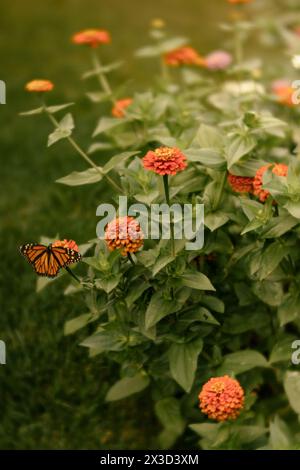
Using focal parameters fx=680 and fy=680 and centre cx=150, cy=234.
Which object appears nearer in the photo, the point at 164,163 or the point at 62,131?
the point at 164,163

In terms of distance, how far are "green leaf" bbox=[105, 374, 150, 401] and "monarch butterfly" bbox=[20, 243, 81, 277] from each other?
0.50 metres

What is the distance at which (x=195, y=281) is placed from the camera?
1.67 metres

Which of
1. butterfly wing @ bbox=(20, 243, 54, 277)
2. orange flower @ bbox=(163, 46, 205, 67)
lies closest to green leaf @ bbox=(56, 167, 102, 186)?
butterfly wing @ bbox=(20, 243, 54, 277)

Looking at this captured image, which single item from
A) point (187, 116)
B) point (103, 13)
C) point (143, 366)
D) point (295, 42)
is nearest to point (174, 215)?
point (143, 366)

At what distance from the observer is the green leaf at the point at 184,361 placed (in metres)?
1.73

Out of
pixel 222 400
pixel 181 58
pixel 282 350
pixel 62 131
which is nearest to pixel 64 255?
pixel 62 131

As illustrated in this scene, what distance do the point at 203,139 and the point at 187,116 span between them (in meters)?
0.31

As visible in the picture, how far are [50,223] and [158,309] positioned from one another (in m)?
1.13

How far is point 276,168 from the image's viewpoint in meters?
1.73

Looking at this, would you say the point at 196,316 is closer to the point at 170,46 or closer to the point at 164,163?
the point at 164,163

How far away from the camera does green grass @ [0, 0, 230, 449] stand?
212 centimetres
